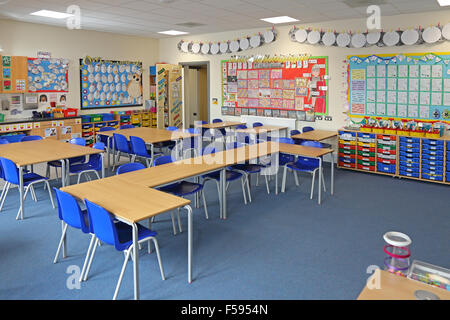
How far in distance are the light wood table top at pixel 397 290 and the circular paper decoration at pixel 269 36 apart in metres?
7.13

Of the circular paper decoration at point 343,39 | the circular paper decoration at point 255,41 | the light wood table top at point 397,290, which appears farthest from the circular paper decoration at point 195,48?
the light wood table top at point 397,290

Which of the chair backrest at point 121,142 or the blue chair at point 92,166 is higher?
the chair backrest at point 121,142

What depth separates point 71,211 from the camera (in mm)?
3145

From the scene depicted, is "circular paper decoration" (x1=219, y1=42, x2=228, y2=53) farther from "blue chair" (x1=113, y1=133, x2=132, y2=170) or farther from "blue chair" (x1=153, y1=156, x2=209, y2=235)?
"blue chair" (x1=153, y1=156, x2=209, y2=235)

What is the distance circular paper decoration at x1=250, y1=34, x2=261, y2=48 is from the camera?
8523 millimetres

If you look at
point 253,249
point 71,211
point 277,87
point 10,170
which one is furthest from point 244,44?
point 71,211

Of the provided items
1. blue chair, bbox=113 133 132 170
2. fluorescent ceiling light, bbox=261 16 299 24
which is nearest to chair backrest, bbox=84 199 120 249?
blue chair, bbox=113 133 132 170

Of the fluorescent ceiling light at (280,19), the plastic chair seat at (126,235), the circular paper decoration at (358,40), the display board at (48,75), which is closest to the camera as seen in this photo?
the plastic chair seat at (126,235)

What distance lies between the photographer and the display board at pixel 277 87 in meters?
7.83

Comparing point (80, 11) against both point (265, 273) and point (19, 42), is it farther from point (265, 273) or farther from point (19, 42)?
point (265, 273)

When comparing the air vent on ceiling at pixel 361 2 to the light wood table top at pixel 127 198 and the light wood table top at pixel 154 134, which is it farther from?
the light wood table top at pixel 127 198

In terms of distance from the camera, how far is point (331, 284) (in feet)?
10.2

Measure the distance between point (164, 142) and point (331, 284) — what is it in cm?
431

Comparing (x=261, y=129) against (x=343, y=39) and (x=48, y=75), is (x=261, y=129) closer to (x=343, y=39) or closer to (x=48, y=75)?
(x=343, y=39)
